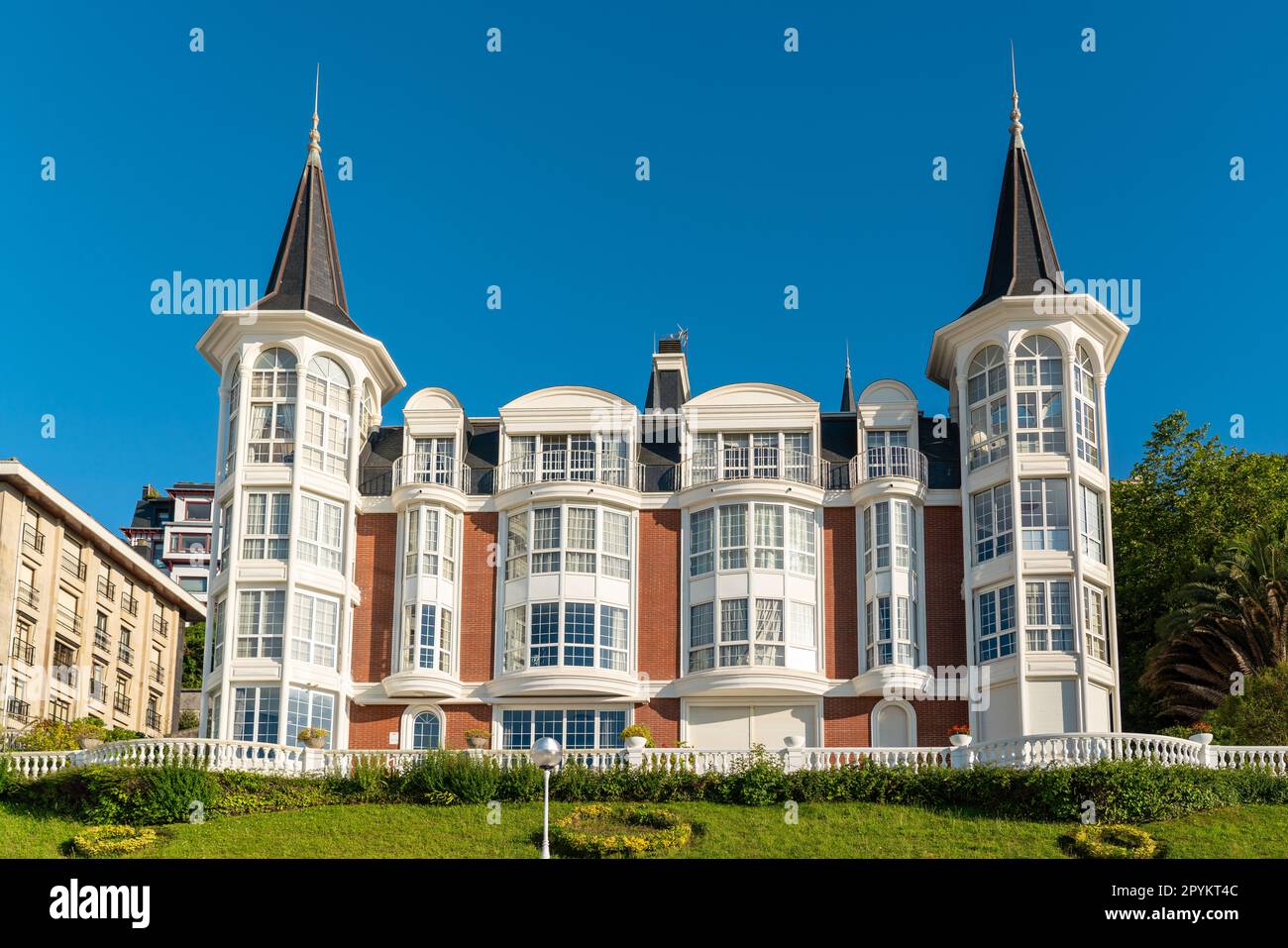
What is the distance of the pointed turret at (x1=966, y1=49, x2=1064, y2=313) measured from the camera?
5344 centimetres

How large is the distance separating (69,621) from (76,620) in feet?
1.87

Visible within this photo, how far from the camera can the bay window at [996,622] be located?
49.7 meters

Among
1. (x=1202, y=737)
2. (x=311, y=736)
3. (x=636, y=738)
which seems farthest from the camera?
(x=311, y=736)

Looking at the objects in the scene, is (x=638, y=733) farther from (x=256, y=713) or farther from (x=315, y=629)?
(x=256, y=713)

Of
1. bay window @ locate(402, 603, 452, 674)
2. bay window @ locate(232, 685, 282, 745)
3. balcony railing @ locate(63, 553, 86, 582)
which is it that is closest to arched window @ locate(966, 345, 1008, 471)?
bay window @ locate(402, 603, 452, 674)

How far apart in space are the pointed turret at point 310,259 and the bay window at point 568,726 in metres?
12.8

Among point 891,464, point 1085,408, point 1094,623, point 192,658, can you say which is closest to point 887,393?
point 891,464

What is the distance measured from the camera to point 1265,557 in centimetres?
4866

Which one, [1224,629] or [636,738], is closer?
[636,738]

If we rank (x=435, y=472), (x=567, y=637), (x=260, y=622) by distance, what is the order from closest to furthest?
1. (x=260, y=622)
2. (x=567, y=637)
3. (x=435, y=472)

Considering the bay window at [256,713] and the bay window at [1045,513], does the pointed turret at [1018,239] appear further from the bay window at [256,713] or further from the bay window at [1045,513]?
the bay window at [256,713]

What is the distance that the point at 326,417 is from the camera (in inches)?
2103
